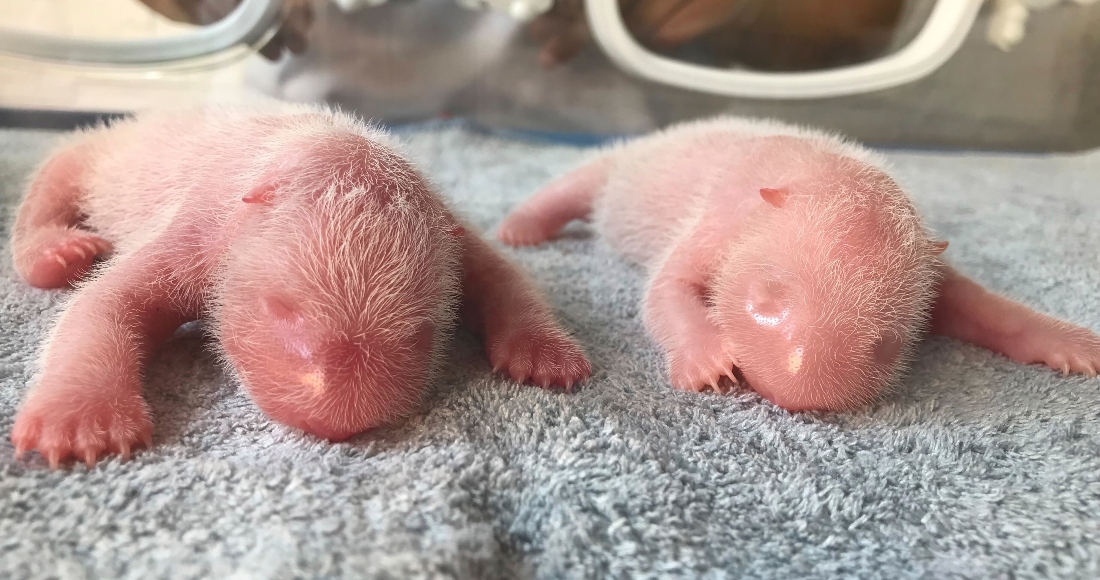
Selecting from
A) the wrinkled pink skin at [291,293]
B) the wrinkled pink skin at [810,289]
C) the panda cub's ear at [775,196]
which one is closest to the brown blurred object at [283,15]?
the wrinkled pink skin at [291,293]

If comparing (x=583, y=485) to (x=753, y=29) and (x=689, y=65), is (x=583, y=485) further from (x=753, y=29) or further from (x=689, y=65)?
(x=753, y=29)

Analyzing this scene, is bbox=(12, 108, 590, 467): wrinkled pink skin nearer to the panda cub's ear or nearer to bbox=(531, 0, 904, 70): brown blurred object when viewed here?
the panda cub's ear

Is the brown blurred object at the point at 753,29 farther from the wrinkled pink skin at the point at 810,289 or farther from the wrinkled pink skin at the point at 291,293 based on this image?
the wrinkled pink skin at the point at 291,293

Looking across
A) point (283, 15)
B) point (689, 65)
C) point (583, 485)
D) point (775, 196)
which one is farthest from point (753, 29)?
point (583, 485)

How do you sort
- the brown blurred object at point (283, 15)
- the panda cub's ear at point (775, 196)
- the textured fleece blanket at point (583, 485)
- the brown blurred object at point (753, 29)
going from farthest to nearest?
the brown blurred object at point (753, 29) < the brown blurred object at point (283, 15) < the panda cub's ear at point (775, 196) < the textured fleece blanket at point (583, 485)

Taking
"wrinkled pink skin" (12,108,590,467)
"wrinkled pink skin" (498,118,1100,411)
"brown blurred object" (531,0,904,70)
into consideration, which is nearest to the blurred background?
"brown blurred object" (531,0,904,70)

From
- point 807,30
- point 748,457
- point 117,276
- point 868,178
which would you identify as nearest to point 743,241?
point 868,178

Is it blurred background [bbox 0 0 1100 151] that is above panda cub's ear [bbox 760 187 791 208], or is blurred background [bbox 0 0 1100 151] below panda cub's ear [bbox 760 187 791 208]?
below
